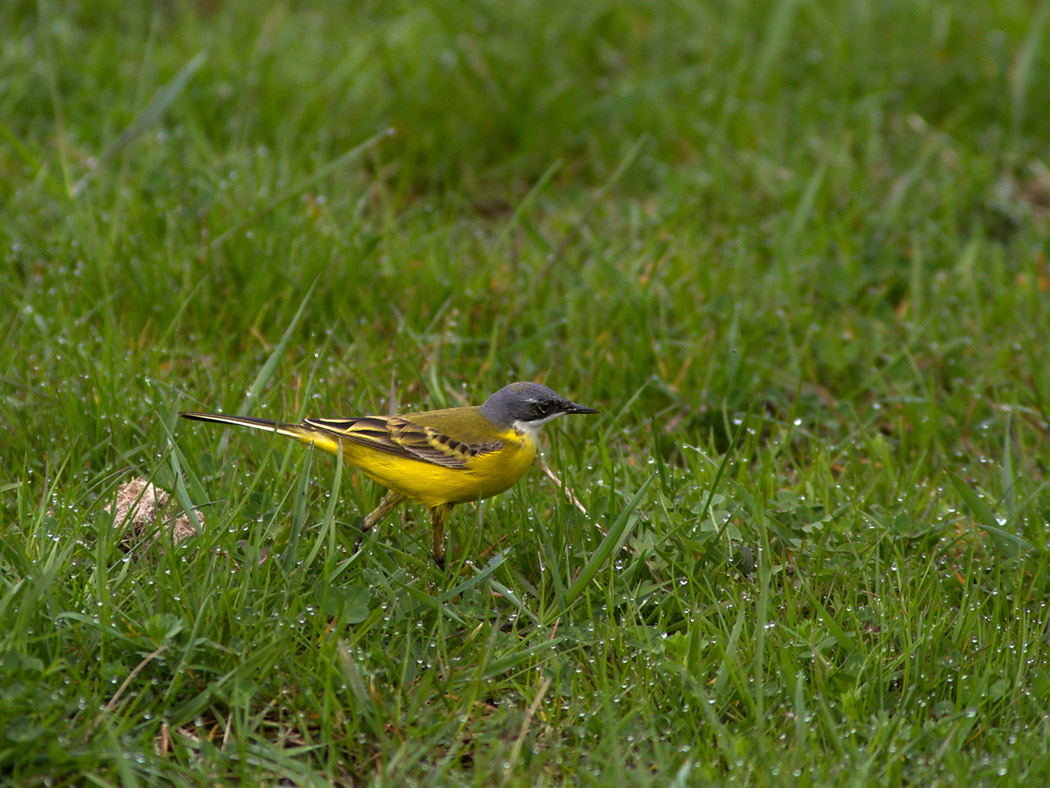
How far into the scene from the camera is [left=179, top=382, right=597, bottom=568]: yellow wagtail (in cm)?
385

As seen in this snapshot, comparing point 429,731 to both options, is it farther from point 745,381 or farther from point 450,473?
point 745,381

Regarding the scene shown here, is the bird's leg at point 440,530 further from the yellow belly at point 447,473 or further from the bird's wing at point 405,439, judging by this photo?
the bird's wing at point 405,439

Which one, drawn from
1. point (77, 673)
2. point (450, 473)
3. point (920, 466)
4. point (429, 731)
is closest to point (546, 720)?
point (429, 731)

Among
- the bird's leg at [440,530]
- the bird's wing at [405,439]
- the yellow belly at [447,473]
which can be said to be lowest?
the bird's leg at [440,530]

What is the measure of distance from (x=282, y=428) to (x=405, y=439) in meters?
0.45

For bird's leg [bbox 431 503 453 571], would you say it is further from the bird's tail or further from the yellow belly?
the bird's tail

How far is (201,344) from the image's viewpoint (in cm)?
500

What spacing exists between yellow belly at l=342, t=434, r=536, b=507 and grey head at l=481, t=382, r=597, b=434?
0.10 metres

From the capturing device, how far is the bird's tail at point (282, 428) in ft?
12.8

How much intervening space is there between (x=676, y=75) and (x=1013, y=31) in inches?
94.0

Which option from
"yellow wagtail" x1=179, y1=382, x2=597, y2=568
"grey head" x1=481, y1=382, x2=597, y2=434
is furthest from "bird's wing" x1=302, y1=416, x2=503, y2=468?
"grey head" x1=481, y1=382, x2=597, y2=434

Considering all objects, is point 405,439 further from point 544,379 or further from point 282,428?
point 544,379

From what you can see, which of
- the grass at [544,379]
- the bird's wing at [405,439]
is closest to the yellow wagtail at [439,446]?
the bird's wing at [405,439]

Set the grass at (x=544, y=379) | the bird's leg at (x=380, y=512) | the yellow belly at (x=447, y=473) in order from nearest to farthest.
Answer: the grass at (x=544, y=379) < the yellow belly at (x=447, y=473) < the bird's leg at (x=380, y=512)
